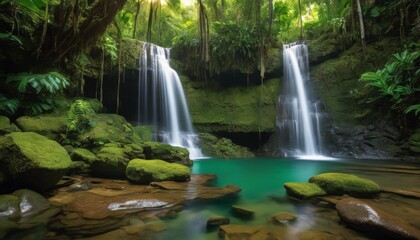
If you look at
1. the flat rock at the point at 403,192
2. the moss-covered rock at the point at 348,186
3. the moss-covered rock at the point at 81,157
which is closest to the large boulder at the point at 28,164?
the moss-covered rock at the point at 81,157

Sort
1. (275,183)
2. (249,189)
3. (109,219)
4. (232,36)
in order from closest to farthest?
(109,219) < (249,189) < (275,183) < (232,36)

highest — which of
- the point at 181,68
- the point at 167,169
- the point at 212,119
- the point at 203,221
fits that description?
the point at 181,68

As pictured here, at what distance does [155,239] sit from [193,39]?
11.5 metres

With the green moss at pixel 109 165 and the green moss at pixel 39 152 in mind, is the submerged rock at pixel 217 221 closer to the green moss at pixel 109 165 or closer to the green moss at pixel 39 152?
the green moss at pixel 39 152

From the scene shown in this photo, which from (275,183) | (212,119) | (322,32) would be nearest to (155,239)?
(275,183)

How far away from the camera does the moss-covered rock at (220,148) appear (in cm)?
1090

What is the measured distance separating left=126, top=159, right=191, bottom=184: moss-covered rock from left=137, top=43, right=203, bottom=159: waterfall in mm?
5893

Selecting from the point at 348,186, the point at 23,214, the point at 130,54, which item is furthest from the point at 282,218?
the point at 130,54

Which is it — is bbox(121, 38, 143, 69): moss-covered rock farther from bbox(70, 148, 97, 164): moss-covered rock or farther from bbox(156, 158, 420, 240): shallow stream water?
bbox(156, 158, 420, 240): shallow stream water

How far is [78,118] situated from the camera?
20.6 feet

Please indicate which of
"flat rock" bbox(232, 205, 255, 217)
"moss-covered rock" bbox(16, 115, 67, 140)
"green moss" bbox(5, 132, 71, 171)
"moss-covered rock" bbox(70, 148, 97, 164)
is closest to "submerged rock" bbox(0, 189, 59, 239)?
"green moss" bbox(5, 132, 71, 171)

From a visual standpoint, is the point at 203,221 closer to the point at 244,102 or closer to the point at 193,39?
the point at 244,102

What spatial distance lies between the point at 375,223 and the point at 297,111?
957 cm

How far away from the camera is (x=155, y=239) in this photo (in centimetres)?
252
